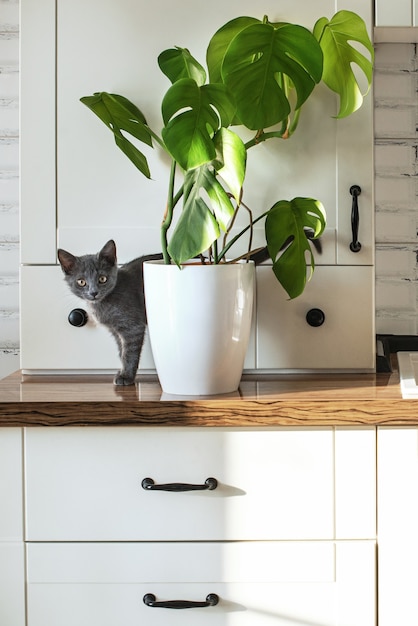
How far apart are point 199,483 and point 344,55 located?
81 centimetres

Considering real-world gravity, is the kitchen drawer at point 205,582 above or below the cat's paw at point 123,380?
below

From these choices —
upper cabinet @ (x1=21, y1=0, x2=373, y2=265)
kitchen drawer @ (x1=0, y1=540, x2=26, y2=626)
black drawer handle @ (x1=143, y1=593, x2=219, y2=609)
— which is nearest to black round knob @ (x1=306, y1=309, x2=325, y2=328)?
upper cabinet @ (x1=21, y1=0, x2=373, y2=265)

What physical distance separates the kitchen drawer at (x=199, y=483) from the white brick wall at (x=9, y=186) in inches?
24.8

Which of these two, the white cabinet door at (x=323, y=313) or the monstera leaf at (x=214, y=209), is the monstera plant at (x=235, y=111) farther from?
the white cabinet door at (x=323, y=313)

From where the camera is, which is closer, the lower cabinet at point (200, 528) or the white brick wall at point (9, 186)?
the lower cabinet at point (200, 528)

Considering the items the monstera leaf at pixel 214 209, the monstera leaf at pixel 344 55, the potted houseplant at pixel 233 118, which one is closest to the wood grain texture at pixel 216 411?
the potted houseplant at pixel 233 118

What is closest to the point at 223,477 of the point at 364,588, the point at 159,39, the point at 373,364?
the point at 364,588

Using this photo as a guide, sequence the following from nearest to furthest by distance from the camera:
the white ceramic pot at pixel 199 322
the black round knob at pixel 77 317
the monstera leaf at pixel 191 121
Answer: the monstera leaf at pixel 191 121 < the white ceramic pot at pixel 199 322 < the black round knob at pixel 77 317

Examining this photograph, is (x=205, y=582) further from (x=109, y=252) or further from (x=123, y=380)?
(x=109, y=252)

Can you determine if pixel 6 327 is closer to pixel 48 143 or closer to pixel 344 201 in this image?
pixel 48 143

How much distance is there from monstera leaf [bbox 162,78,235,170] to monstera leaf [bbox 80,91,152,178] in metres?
0.21

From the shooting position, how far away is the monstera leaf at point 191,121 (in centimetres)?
137

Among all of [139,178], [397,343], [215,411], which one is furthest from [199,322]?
[397,343]

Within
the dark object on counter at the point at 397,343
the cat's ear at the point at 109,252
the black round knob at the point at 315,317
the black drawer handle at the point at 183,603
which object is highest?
the cat's ear at the point at 109,252
